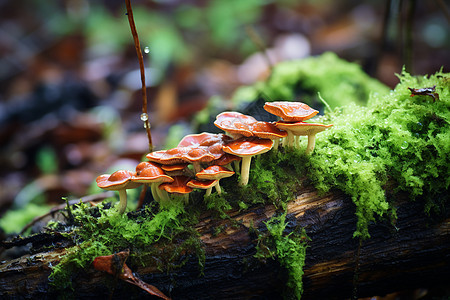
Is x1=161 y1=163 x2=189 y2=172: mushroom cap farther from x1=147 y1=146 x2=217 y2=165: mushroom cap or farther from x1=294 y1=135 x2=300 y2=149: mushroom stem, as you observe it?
x1=294 y1=135 x2=300 y2=149: mushroom stem

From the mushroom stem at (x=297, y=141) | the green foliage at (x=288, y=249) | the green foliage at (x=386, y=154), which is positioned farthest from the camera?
the mushroom stem at (x=297, y=141)

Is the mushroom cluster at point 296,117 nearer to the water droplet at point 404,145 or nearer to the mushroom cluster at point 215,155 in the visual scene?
the mushroom cluster at point 215,155

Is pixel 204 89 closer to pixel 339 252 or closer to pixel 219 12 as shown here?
pixel 219 12

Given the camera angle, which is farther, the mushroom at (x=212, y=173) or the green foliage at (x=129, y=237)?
the green foliage at (x=129, y=237)

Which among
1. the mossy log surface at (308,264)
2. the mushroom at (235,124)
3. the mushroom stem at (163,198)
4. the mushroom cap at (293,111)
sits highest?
the mushroom cap at (293,111)

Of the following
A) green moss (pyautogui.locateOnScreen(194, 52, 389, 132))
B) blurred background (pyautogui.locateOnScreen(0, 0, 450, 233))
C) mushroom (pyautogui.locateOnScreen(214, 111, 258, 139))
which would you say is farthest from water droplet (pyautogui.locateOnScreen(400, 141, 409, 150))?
blurred background (pyautogui.locateOnScreen(0, 0, 450, 233))

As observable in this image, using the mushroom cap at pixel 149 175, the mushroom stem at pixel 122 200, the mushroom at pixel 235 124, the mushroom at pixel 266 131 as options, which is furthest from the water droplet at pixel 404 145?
the mushroom stem at pixel 122 200

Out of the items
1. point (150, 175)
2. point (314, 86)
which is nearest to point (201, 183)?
point (150, 175)
